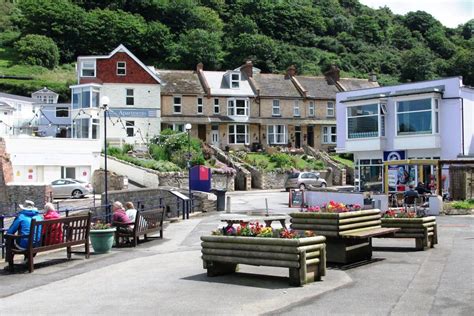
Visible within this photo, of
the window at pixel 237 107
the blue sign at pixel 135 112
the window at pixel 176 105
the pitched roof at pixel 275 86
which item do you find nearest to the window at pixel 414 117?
the window at pixel 237 107

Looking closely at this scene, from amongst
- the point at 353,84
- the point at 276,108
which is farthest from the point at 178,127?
the point at 353,84

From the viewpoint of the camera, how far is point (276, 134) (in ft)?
205

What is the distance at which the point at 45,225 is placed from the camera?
13.5 meters

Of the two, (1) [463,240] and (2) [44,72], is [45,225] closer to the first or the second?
(1) [463,240]

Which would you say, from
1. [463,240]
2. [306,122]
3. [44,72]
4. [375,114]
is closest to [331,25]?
[44,72]

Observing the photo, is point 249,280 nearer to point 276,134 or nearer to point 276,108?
point 276,134

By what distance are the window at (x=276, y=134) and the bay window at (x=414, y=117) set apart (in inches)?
827

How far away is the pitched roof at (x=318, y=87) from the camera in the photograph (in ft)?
Answer: 213

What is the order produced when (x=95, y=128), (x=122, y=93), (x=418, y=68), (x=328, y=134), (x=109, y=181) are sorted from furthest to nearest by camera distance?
1. (x=418, y=68)
2. (x=328, y=134)
3. (x=122, y=93)
4. (x=95, y=128)
5. (x=109, y=181)

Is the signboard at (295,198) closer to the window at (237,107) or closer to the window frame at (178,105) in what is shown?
the window frame at (178,105)

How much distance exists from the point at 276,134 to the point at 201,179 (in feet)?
95.6

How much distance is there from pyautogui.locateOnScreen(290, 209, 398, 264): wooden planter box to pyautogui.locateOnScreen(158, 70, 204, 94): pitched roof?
45.9m

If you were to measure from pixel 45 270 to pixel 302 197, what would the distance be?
799 inches

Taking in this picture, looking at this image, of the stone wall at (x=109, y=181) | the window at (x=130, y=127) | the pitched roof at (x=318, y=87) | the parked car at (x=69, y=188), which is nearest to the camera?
the parked car at (x=69, y=188)
